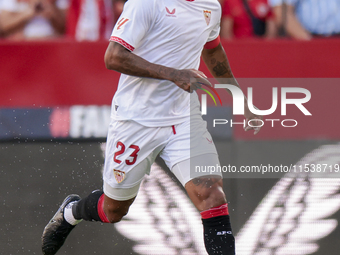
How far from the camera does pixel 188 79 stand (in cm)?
259

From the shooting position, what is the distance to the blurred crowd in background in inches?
194

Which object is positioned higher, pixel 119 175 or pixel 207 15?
pixel 207 15

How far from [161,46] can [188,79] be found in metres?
0.34

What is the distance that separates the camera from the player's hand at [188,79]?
2.58 meters

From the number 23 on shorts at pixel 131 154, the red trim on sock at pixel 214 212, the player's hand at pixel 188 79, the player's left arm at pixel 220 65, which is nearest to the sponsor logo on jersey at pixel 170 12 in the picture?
the player's hand at pixel 188 79

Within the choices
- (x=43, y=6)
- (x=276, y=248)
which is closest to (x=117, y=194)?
(x=276, y=248)

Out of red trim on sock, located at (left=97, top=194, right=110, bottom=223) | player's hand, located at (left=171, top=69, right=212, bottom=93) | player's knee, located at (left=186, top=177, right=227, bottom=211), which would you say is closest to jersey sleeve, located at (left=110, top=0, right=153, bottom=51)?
player's hand, located at (left=171, top=69, right=212, bottom=93)

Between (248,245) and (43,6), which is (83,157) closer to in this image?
(248,245)

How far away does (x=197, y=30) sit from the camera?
2.86 meters

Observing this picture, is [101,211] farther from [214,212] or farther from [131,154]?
[214,212]

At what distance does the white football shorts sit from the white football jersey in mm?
52

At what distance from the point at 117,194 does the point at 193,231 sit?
916mm

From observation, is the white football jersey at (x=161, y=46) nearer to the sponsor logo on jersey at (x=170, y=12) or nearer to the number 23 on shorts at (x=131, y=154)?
the sponsor logo on jersey at (x=170, y=12)

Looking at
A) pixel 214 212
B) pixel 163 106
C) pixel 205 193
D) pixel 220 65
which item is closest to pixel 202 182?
pixel 205 193
